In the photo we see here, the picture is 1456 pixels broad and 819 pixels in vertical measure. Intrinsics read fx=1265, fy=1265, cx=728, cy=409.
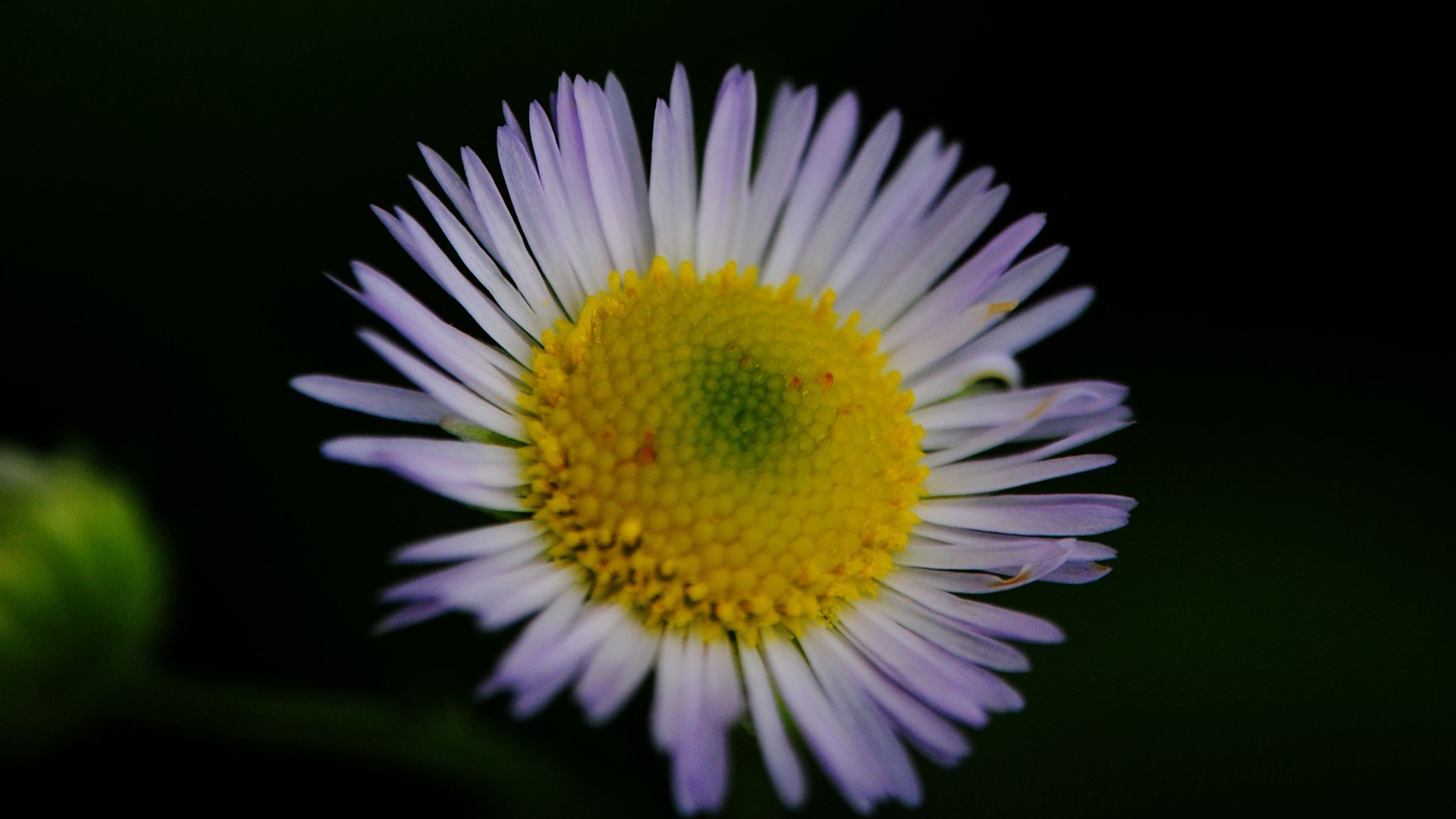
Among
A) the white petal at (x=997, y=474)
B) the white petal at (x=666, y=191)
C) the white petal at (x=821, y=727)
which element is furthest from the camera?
the white petal at (x=666, y=191)

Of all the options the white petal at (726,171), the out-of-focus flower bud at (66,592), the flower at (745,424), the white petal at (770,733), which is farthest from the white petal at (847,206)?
the out-of-focus flower bud at (66,592)

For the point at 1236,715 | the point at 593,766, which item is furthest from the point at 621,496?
the point at 1236,715

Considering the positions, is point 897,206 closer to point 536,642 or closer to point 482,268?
point 482,268

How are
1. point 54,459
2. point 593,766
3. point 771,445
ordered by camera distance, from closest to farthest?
point 771,445, point 54,459, point 593,766

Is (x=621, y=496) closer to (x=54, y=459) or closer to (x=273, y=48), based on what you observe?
(x=54, y=459)

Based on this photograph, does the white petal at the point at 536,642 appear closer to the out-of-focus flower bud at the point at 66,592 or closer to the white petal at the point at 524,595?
the white petal at the point at 524,595

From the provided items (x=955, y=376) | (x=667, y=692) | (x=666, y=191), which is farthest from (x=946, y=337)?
(x=667, y=692)

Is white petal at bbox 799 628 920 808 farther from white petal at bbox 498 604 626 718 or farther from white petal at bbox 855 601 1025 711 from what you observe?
white petal at bbox 498 604 626 718
